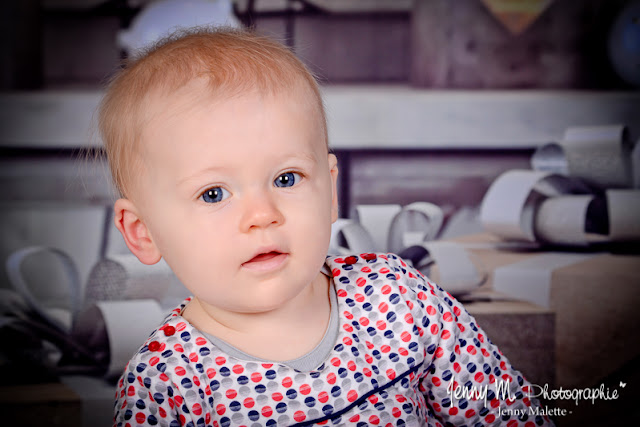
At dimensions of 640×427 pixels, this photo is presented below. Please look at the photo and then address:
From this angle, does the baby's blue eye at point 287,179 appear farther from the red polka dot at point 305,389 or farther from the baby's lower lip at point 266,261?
the red polka dot at point 305,389

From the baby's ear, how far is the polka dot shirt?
93mm

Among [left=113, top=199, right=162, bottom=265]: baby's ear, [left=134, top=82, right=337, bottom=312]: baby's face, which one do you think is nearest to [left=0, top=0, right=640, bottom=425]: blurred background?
[left=113, top=199, right=162, bottom=265]: baby's ear

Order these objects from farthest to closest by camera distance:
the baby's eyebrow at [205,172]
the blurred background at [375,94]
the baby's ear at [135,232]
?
the blurred background at [375,94] → the baby's ear at [135,232] → the baby's eyebrow at [205,172]

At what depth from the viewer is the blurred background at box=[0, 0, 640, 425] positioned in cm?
145

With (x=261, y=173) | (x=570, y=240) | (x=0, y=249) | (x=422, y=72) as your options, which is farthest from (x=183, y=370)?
(x=422, y=72)

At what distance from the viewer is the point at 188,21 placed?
142 cm

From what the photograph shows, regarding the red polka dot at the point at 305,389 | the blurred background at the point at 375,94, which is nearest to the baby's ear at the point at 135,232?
the red polka dot at the point at 305,389

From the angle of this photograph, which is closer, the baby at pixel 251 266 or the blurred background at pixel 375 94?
the baby at pixel 251 266

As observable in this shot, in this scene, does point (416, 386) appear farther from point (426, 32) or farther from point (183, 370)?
point (426, 32)

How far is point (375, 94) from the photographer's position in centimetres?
151

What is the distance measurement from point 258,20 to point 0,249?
840mm

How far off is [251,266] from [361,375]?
0.22 m

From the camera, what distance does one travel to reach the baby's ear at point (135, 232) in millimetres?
854

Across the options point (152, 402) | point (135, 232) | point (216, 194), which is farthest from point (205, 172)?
point (152, 402)
